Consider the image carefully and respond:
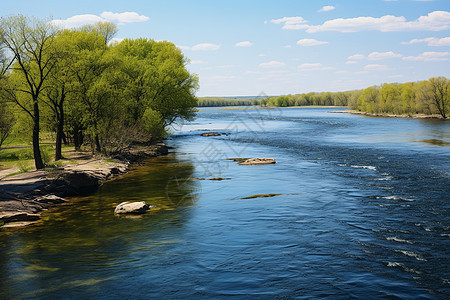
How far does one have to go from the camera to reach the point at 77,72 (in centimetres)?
4091

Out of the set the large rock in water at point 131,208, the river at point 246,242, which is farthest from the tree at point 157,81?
the large rock in water at point 131,208

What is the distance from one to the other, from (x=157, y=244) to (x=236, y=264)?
455 centimetres

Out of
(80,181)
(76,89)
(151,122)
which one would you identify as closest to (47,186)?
(80,181)

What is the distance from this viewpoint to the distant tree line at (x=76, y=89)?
111 feet

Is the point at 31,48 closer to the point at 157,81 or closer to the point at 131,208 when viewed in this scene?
the point at 131,208

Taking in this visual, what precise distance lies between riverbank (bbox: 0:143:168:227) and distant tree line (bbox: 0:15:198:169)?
3827 millimetres

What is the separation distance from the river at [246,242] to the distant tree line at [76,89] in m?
11.8

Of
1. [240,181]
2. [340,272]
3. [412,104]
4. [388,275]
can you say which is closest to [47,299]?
[340,272]

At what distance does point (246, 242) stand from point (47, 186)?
1699 centimetres

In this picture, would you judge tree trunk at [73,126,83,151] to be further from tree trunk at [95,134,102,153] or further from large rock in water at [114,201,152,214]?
large rock in water at [114,201,152,214]

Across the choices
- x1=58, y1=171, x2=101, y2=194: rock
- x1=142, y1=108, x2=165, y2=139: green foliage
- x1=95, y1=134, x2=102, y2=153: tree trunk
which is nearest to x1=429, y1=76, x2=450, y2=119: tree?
x1=142, y1=108, x2=165, y2=139: green foliage

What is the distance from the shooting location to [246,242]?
1908 cm

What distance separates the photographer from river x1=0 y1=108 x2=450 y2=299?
47.6 ft

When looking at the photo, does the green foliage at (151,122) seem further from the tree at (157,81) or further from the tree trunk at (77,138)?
the tree trunk at (77,138)
